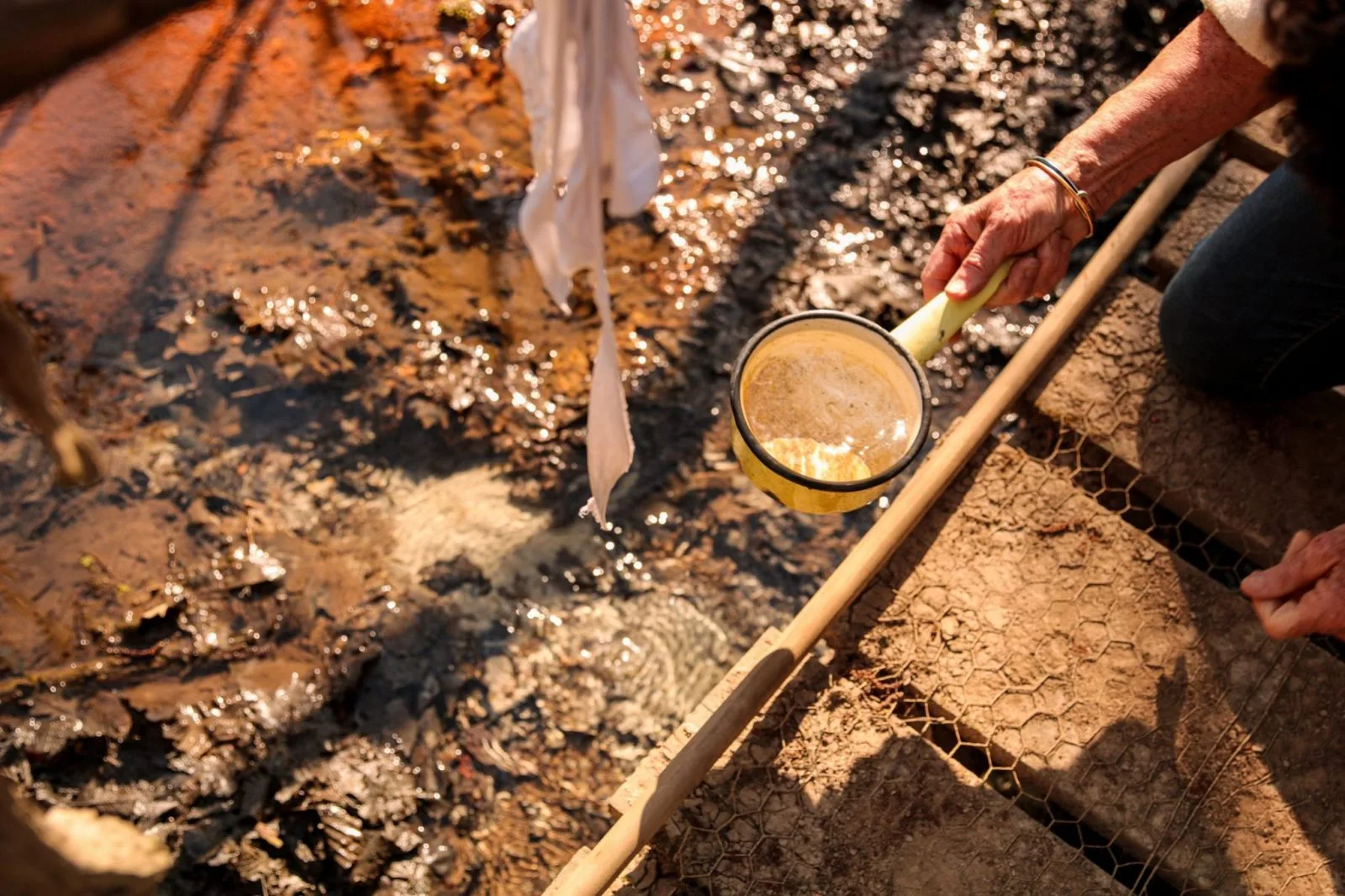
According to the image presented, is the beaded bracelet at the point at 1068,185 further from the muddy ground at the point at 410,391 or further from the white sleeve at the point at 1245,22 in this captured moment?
the muddy ground at the point at 410,391

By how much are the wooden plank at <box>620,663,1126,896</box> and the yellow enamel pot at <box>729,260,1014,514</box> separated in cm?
71

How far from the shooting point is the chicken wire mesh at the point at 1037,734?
2209mm

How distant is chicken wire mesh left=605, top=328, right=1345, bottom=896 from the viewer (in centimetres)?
221

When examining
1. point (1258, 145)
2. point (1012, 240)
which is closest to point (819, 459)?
point (1012, 240)

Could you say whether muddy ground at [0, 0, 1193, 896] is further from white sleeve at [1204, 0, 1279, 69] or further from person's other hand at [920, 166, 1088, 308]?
white sleeve at [1204, 0, 1279, 69]

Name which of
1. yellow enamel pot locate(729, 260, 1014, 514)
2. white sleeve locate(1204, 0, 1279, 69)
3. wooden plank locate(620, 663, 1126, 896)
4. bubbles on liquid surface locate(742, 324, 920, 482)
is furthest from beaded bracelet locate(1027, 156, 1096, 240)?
wooden plank locate(620, 663, 1126, 896)

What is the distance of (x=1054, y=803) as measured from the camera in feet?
7.64

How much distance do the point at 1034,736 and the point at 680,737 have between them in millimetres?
883

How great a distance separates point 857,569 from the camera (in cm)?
240

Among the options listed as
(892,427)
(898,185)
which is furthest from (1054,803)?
(898,185)

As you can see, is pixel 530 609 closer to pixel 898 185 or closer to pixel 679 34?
pixel 898 185

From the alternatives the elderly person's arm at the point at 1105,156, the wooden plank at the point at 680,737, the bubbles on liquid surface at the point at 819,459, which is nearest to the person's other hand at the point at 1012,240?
the elderly person's arm at the point at 1105,156

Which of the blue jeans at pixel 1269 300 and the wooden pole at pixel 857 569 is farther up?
the blue jeans at pixel 1269 300

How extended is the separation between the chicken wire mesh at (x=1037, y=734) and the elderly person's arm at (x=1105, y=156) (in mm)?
751
